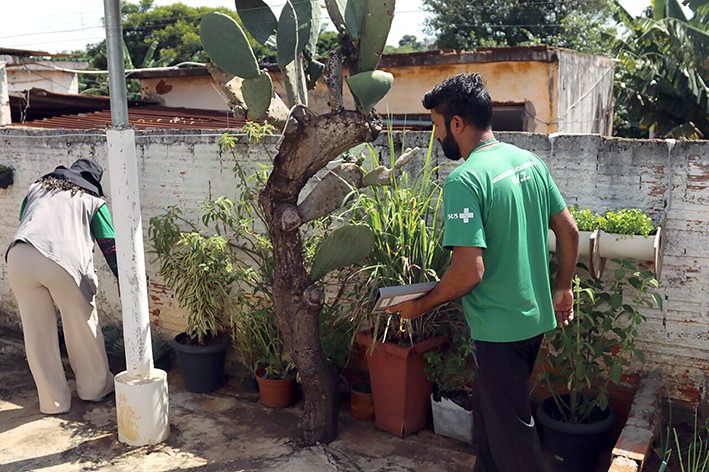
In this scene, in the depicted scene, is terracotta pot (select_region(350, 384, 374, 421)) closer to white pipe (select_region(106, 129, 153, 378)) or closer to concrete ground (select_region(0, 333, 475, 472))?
concrete ground (select_region(0, 333, 475, 472))

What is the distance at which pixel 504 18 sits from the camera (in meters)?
26.5

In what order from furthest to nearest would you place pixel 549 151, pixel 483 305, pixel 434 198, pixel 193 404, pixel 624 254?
pixel 193 404 → pixel 434 198 → pixel 549 151 → pixel 624 254 → pixel 483 305

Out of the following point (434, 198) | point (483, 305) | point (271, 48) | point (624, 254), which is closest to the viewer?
point (483, 305)

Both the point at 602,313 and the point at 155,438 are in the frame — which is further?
the point at 155,438

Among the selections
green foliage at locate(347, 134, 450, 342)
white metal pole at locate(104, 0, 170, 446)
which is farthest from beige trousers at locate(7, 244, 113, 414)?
green foliage at locate(347, 134, 450, 342)

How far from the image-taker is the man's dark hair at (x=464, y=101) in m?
3.04

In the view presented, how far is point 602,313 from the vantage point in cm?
378

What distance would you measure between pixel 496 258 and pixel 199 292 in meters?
2.57

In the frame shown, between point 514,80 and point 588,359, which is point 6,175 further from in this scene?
point 514,80

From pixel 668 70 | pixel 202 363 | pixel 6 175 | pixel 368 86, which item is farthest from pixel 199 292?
pixel 668 70

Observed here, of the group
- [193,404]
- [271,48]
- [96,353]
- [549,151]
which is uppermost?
[271,48]

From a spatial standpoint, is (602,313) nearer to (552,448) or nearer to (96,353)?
(552,448)

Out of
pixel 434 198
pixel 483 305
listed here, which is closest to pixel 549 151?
pixel 434 198

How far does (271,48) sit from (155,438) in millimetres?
2438
